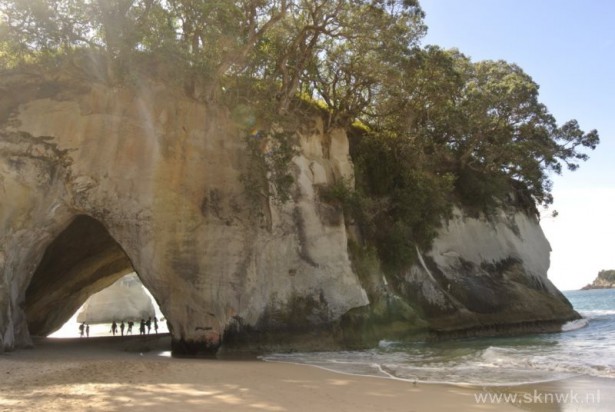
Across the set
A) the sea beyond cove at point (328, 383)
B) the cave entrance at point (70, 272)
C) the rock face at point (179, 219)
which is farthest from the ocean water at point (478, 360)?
the cave entrance at point (70, 272)

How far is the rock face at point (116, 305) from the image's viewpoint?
5316 cm

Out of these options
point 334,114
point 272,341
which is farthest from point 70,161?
point 334,114

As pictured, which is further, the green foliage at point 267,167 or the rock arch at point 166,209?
the green foliage at point 267,167

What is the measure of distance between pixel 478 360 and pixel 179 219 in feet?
34.5

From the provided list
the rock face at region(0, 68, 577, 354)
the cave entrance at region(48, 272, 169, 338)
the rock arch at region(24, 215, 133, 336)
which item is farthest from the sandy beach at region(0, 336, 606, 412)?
A: the cave entrance at region(48, 272, 169, 338)

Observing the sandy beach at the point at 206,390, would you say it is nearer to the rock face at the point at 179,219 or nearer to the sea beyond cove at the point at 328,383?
the sea beyond cove at the point at 328,383

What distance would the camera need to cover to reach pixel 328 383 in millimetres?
10289

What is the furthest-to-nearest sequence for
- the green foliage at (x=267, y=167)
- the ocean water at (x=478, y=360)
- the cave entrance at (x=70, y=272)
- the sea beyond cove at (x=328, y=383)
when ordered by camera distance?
the cave entrance at (x=70, y=272) → the green foliage at (x=267, y=167) → the ocean water at (x=478, y=360) → the sea beyond cove at (x=328, y=383)

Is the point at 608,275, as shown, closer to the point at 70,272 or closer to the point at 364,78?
the point at 364,78

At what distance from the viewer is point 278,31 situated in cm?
1973

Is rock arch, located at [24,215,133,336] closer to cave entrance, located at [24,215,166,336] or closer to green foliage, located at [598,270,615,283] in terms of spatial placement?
cave entrance, located at [24,215,166,336]

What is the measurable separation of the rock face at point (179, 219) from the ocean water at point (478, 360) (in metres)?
1.97

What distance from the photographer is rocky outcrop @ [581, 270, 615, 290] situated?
457 feet

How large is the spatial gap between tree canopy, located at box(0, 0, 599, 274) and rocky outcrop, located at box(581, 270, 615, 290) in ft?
428
